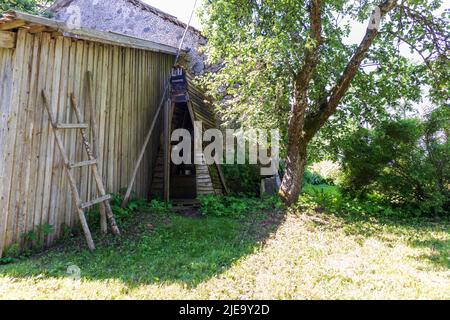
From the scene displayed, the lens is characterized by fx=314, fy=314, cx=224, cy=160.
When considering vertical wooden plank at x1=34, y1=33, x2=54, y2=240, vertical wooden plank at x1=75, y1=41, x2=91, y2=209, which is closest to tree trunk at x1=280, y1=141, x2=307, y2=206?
vertical wooden plank at x1=75, y1=41, x2=91, y2=209

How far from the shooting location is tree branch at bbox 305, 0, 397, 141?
636 centimetres

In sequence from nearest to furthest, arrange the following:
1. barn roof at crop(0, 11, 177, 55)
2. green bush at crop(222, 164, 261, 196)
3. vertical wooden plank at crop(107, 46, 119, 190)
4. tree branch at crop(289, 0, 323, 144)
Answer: barn roof at crop(0, 11, 177, 55)
vertical wooden plank at crop(107, 46, 119, 190)
tree branch at crop(289, 0, 323, 144)
green bush at crop(222, 164, 261, 196)

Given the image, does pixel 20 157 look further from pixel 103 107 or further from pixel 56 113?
pixel 103 107

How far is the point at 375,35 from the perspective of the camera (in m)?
6.46

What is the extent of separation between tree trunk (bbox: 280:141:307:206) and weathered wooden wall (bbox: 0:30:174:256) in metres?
3.60

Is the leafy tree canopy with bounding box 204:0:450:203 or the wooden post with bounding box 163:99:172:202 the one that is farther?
the wooden post with bounding box 163:99:172:202

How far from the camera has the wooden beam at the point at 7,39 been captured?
410cm

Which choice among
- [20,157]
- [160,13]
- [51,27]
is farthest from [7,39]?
[160,13]

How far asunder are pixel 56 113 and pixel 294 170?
493 centimetres

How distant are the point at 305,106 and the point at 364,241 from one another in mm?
3152

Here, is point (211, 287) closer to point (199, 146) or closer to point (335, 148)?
point (199, 146)

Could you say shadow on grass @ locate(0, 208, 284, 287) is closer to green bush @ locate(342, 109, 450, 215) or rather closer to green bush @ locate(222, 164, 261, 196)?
green bush @ locate(222, 164, 261, 196)

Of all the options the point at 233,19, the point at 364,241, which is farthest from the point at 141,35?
the point at 364,241

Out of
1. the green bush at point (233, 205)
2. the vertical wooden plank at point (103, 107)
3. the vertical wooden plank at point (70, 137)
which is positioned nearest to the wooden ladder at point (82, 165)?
the vertical wooden plank at point (70, 137)
